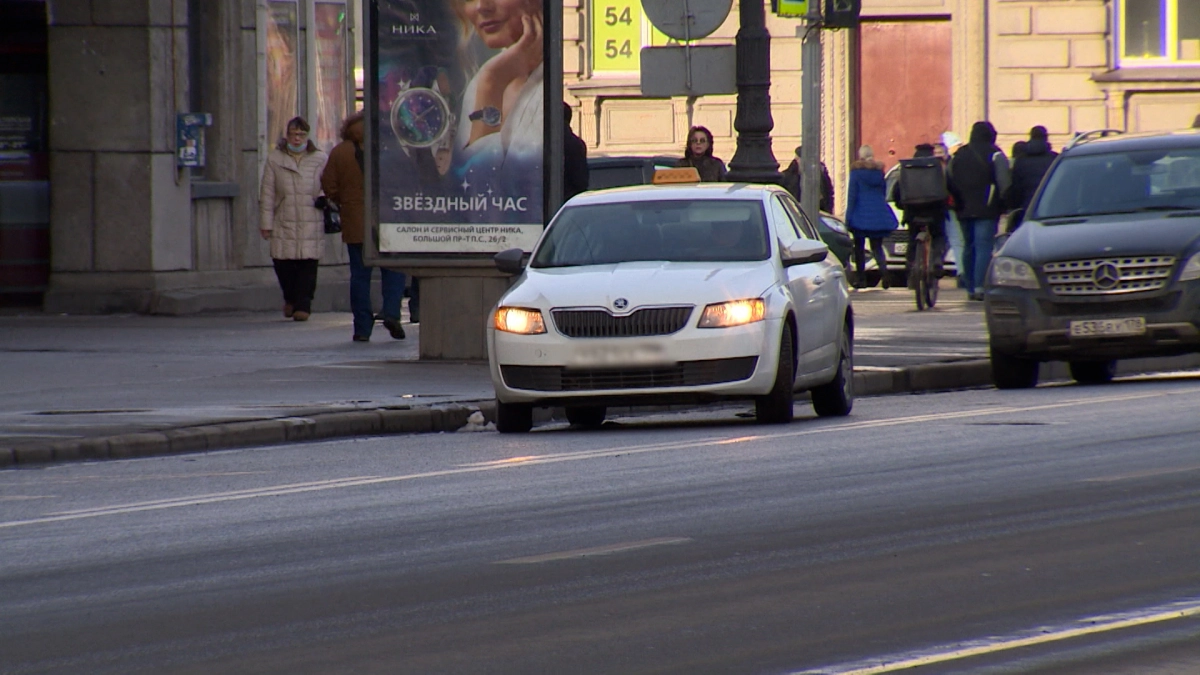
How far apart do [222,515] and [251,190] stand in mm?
15109

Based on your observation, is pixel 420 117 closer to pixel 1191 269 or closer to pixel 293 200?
pixel 293 200

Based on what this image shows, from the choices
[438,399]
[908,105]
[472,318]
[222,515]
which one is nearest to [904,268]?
[908,105]

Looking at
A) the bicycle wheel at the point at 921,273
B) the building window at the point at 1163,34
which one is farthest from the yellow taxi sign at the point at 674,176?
the building window at the point at 1163,34

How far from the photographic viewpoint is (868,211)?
95.6 ft

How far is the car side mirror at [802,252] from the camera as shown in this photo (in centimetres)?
1373

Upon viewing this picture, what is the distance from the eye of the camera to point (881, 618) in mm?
6770

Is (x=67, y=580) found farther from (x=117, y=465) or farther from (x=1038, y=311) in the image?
(x=1038, y=311)

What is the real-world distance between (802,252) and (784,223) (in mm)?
666

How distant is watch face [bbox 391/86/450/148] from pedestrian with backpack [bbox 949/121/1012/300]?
9278 mm

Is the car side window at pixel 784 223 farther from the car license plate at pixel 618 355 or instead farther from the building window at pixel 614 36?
the building window at pixel 614 36

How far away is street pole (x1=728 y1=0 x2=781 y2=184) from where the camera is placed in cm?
1755

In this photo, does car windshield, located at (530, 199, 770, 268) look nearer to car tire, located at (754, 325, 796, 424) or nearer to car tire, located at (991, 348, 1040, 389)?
car tire, located at (754, 325, 796, 424)

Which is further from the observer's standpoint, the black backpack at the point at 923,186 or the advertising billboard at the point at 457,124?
the black backpack at the point at 923,186

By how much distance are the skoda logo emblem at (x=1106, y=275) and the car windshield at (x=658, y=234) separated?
2.69 m
